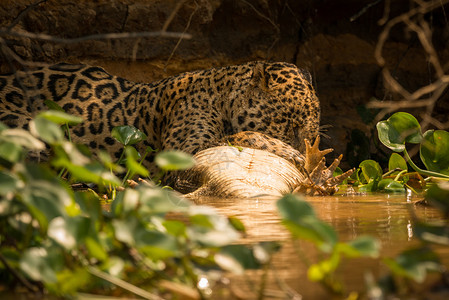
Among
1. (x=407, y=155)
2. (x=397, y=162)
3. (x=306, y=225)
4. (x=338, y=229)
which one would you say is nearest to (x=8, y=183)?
(x=306, y=225)

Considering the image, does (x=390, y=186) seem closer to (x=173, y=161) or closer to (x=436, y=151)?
(x=436, y=151)

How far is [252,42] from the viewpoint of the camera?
6.49 meters

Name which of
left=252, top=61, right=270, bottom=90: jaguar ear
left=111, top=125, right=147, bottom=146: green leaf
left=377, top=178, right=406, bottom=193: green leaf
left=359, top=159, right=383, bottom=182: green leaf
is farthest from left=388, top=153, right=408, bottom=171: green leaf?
left=111, top=125, right=147, bottom=146: green leaf

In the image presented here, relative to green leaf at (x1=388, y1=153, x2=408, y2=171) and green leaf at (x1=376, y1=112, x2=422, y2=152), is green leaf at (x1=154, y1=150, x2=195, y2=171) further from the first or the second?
green leaf at (x1=388, y1=153, x2=408, y2=171)

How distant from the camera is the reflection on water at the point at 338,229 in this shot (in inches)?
51.5

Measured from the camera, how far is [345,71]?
7.15 metres

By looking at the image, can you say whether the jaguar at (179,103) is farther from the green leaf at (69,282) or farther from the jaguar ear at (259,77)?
the green leaf at (69,282)

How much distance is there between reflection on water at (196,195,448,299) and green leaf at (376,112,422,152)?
2.35 ft

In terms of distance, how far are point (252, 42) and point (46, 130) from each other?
17.6 feet

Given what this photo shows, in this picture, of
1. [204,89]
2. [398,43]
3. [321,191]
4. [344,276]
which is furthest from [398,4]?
[344,276]

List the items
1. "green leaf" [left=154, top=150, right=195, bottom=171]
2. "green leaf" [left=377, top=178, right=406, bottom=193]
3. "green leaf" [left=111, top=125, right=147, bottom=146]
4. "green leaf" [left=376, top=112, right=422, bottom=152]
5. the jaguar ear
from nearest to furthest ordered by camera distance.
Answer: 1. "green leaf" [left=154, top=150, right=195, bottom=171]
2. "green leaf" [left=111, top=125, right=147, bottom=146]
3. "green leaf" [left=376, top=112, right=422, bottom=152]
4. "green leaf" [left=377, top=178, right=406, bottom=193]
5. the jaguar ear

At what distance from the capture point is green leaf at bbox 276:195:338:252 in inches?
43.9

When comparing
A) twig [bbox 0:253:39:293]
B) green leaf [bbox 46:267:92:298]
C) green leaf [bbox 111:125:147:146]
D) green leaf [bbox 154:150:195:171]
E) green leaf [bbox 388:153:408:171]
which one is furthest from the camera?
green leaf [bbox 388:153:408:171]

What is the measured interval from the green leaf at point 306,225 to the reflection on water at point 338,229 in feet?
0.40
